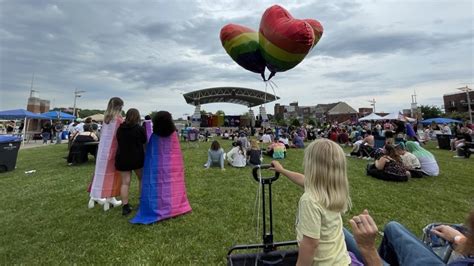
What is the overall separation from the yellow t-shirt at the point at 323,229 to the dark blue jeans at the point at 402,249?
409 millimetres

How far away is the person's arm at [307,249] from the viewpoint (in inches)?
59.9

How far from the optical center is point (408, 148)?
771 centimetres

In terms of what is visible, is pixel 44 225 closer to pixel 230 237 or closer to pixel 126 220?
pixel 126 220

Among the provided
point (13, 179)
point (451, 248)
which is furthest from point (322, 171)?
point (13, 179)

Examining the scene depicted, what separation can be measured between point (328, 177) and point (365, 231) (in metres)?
0.38

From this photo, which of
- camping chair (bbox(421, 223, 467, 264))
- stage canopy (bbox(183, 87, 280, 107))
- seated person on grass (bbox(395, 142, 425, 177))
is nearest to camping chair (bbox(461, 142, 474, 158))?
seated person on grass (bbox(395, 142, 425, 177))

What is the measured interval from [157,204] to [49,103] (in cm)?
4466

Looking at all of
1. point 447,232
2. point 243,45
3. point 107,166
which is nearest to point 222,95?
point 107,166

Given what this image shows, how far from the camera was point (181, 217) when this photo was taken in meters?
3.99

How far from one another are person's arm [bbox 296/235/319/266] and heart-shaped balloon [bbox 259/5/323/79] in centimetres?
225

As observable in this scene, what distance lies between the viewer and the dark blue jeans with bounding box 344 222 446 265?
66.0 inches

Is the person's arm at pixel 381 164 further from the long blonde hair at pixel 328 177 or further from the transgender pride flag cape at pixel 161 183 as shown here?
the long blonde hair at pixel 328 177

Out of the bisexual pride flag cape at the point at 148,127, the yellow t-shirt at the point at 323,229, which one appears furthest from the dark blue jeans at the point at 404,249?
the bisexual pride flag cape at the point at 148,127

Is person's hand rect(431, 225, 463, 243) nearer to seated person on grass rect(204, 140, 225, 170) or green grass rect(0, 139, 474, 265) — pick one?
green grass rect(0, 139, 474, 265)
